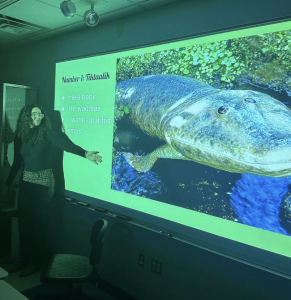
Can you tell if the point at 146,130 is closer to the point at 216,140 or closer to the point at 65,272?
the point at 216,140

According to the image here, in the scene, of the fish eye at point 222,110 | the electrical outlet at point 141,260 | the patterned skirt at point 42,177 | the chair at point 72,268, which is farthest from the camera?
the patterned skirt at point 42,177

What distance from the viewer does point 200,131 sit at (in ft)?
7.53

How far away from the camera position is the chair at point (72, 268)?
2.42 metres

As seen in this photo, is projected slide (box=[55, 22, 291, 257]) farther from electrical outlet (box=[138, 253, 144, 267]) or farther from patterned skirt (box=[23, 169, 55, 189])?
patterned skirt (box=[23, 169, 55, 189])

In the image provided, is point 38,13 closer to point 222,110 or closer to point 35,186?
point 35,186

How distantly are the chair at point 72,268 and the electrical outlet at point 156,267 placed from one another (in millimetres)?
472

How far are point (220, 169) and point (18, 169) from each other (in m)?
2.53

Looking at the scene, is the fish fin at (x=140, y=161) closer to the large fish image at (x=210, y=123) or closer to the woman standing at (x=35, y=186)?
the large fish image at (x=210, y=123)

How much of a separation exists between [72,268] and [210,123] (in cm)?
169

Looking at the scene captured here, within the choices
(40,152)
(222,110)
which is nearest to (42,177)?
(40,152)

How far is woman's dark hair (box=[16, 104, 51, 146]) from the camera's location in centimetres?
351

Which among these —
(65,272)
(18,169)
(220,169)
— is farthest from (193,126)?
(18,169)

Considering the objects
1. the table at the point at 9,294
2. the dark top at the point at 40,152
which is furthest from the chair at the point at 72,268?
the dark top at the point at 40,152

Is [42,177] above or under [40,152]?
under
